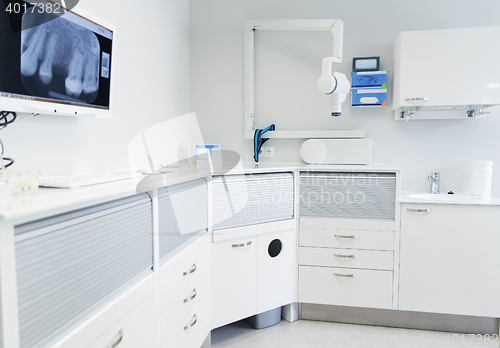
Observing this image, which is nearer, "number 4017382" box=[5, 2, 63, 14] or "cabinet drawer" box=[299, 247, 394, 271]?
"number 4017382" box=[5, 2, 63, 14]

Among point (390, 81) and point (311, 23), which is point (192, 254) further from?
point (390, 81)

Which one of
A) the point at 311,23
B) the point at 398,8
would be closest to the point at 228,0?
the point at 311,23

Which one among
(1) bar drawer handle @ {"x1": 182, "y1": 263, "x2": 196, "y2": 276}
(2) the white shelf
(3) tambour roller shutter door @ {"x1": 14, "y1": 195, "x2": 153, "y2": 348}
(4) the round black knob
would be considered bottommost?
(4) the round black knob

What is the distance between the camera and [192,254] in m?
1.61

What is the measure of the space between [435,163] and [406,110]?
18.6 inches

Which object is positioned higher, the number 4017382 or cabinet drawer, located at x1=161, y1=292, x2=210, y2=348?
the number 4017382

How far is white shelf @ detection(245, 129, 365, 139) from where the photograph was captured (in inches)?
101

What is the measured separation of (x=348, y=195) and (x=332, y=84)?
726mm

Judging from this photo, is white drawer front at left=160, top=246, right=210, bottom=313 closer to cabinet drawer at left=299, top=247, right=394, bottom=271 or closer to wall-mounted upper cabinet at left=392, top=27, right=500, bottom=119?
cabinet drawer at left=299, top=247, right=394, bottom=271

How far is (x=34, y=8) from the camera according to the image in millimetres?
1102

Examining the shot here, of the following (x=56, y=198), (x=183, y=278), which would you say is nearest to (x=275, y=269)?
(x=183, y=278)

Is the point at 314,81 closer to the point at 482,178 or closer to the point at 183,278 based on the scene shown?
the point at 482,178

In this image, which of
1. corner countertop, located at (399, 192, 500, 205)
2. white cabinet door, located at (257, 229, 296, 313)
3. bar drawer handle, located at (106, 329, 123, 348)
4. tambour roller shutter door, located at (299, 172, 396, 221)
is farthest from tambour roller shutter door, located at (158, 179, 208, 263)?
corner countertop, located at (399, 192, 500, 205)

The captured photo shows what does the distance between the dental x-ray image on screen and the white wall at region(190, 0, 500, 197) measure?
145 centimetres
